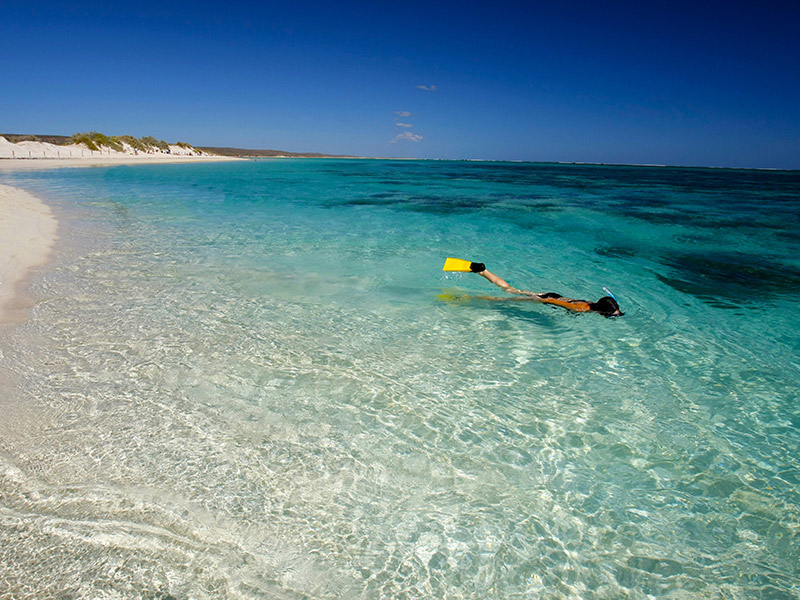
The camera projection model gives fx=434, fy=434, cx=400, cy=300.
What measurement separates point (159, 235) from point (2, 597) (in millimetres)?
11295

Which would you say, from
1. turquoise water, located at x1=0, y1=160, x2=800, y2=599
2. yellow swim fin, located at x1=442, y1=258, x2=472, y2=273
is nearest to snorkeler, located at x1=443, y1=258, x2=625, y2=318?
yellow swim fin, located at x1=442, y1=258, x2=472, y2=273

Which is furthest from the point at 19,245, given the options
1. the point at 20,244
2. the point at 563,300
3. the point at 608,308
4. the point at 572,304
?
the point at 608,308

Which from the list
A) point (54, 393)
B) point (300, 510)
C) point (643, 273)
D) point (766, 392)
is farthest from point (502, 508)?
point (643, 273)

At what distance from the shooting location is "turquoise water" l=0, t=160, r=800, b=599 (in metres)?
2.67

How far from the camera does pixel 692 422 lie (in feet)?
14.0

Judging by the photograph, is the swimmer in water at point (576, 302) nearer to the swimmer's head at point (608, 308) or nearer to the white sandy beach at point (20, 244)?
the swimmer's head at point (608, 308)

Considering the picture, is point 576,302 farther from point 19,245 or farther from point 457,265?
point 19,245

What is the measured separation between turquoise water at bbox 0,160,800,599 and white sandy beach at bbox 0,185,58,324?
39cm

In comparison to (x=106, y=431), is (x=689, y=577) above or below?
below

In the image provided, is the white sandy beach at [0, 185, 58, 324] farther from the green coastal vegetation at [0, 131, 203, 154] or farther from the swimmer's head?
the green coastal vegetation at [0, 131, 203, 154]

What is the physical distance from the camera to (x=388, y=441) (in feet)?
12.5

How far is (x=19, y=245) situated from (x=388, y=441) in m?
10.4

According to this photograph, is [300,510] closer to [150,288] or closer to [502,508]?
[502,508]

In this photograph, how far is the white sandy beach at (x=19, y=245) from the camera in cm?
641
